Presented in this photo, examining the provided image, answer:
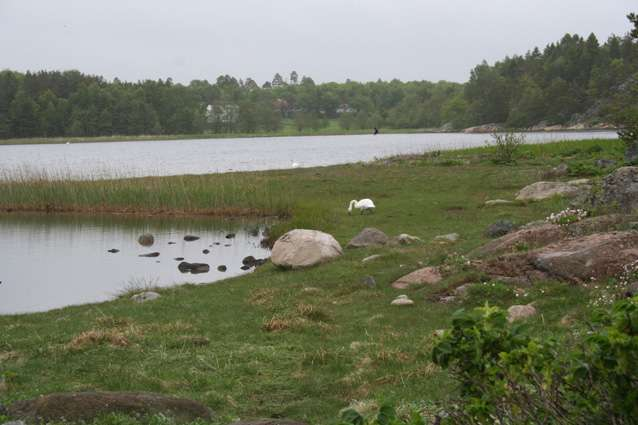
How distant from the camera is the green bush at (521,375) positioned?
133 inches

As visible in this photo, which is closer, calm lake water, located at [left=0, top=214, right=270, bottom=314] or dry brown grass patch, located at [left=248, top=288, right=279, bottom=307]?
dry brown grass patch, located at [left=248, top=288, right=279, bottom=307]

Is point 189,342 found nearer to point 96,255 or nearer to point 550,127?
point 96,255

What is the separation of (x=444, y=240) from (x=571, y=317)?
8473mm

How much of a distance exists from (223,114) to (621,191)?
148 m

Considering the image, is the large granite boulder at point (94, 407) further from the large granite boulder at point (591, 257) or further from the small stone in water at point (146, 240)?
the small stone in water at point (146, 240)

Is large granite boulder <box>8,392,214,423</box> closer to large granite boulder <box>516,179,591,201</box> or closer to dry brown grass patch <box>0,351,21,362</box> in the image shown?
dry brown grass patch <box>0,351,21,362</box>

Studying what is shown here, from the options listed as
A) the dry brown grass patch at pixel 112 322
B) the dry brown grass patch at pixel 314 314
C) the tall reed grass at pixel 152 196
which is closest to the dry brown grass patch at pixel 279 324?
the dry brown grass patch at pixel 314 314

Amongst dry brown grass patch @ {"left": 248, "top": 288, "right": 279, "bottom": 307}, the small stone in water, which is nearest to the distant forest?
the small stone in water

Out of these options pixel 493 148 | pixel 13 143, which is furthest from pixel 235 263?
pixel 13 143

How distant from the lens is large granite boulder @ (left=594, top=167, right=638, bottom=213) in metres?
14.5

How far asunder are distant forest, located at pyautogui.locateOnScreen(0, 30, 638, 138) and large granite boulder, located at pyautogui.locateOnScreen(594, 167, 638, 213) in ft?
292

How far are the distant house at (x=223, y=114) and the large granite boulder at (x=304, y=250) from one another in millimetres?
138447

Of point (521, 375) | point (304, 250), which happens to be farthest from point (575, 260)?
point (521, 375)

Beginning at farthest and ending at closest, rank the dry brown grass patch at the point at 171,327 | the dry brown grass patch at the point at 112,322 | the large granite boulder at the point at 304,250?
1. the large granite boulder at the point at 304,250
2. the dry brown grass patch at the point at 112,322
3. the dry brown grass patch at the point at 171,327
